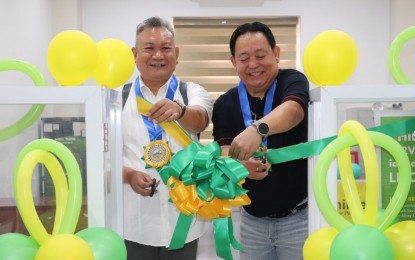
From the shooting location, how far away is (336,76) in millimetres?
1136

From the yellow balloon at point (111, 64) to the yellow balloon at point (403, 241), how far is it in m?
0.86

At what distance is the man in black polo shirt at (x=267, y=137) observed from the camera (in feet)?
4.94

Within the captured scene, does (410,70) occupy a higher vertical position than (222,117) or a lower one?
higher

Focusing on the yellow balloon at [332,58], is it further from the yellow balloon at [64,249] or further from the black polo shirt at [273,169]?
the yellow balloon at [64,249]

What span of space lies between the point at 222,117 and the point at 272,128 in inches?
15.2

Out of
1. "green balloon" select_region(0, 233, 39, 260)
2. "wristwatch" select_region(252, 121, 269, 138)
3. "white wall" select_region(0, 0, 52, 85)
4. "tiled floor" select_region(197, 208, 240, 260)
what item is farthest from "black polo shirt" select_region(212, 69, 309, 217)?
"white wall" select_region(0, 0, 52, 85)

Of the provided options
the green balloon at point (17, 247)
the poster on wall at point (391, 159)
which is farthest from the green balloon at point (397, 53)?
the green balloon at point (17, 247)

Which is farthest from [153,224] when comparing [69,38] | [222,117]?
[69,38]

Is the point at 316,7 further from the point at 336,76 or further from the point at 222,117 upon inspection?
the point at 336,76

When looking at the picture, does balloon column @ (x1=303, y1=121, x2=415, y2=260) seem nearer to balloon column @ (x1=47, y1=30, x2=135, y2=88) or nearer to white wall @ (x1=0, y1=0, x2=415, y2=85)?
balloon column @ (x1=47, y1=30, x2=135, y2=88)

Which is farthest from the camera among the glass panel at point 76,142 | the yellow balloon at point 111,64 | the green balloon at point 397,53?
the yellow balloon at point 111,64

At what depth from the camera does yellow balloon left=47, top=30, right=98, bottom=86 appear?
112 centimetres

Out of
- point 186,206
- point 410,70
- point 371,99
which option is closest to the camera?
point 371,99

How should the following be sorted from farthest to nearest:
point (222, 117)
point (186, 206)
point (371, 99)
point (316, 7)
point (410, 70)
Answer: point (316, 7), point (410, 70), point (222, 117), point (186, 206), point (371, 99)
